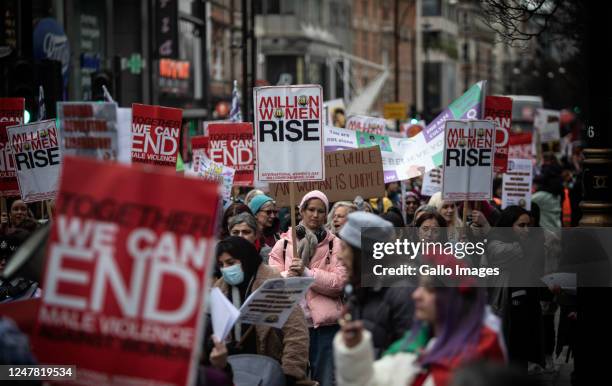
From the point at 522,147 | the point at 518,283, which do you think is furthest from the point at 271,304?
the point at 522,147

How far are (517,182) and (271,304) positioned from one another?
1063 centimetres

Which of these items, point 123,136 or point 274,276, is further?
point 274,276

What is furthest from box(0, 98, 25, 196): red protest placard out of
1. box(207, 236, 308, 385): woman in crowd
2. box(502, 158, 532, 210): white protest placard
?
box(502, 158, 532, 210): white protest placard

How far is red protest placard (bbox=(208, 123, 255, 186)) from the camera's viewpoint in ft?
52.2

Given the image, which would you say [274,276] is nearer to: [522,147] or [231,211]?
[231,211]

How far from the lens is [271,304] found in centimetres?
770

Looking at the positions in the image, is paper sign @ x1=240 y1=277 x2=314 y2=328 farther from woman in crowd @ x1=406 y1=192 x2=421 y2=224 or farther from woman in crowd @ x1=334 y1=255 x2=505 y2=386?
woman in crowd @ x1=406 y1=192 x2=421 y2=224

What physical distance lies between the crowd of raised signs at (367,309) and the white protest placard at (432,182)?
6.81ft

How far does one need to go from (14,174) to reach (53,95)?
9.26ft

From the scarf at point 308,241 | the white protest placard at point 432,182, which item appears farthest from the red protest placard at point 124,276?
the white protest placard at point 432,182

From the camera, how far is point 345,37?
81500 millimetres

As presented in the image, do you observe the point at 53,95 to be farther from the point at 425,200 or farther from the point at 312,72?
the point at 312,72

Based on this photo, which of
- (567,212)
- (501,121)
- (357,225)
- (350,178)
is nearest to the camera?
(357,225)

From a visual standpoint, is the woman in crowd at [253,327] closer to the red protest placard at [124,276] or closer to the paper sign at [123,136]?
the paper sign at [123,136]
